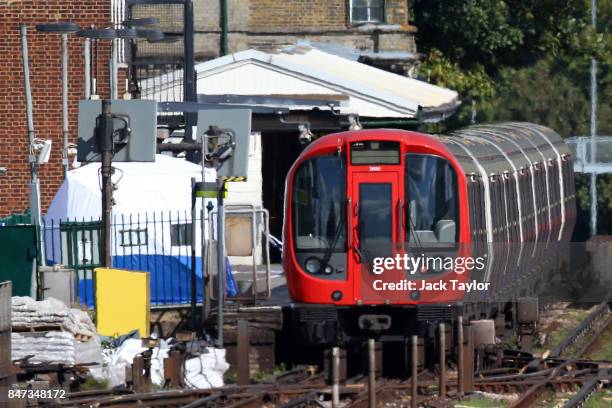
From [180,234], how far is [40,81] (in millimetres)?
8765

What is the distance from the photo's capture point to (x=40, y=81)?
31172mm

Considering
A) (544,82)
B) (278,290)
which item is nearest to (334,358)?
(278,290)

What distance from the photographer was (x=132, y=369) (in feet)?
54.3

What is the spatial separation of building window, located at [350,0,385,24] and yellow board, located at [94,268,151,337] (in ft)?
72.5

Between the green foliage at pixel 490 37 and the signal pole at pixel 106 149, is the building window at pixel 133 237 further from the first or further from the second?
the green foliage at pixel 490 37

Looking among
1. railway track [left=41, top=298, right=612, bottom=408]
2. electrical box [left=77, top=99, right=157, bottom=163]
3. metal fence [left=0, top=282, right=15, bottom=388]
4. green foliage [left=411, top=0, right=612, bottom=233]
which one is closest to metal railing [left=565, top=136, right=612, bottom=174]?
green foliage [left=411, top=0, right=612, bottom=233]

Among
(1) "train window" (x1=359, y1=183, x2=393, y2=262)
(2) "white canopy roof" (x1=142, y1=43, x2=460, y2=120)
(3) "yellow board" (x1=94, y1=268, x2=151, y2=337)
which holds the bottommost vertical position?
(3) "yellow board" (x1=94, y1=268, x2=151, y2=337)

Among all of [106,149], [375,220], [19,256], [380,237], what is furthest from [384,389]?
[19,256]

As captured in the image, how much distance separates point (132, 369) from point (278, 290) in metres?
8.26

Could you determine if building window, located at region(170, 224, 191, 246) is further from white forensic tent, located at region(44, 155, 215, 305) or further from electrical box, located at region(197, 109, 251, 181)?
electrical box, located at region(197, 109, 251, 181)

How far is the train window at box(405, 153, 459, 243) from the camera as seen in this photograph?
18703 millimetres

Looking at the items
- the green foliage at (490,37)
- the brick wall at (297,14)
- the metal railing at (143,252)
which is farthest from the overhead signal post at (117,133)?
the green foliage at (490,37)

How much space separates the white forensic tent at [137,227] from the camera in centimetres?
2227

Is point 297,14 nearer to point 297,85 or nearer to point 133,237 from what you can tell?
point 297,85
